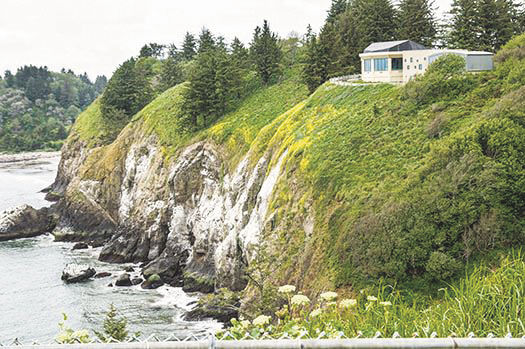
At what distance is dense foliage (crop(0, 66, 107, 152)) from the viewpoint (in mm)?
155250

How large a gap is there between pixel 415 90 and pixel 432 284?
18.6 metres

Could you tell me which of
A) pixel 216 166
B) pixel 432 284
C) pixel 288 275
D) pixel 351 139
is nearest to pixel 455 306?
pixel 432 284

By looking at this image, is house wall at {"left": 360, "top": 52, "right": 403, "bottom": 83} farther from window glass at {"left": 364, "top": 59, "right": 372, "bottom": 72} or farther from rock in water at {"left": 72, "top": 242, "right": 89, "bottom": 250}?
rock in water at {"left": 72, "top": 242, "right": 89, "bottom": 250}

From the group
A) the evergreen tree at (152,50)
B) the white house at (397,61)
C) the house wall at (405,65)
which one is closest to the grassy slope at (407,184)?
the house wall at (405,65)

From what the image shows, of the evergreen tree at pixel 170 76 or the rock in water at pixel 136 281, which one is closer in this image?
the rock in water at pixel 136 281

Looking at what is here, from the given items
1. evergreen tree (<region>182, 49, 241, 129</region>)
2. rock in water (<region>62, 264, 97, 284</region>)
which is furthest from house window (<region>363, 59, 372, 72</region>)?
rock in water (<region>62, 264, 97, 284</region>)

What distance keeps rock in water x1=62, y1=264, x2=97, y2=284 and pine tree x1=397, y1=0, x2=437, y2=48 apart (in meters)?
39.3

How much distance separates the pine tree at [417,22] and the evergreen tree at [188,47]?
190 ft

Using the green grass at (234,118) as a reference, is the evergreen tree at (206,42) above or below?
above

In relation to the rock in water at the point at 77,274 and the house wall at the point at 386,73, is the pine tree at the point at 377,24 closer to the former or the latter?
the house wall at the point at 386,73

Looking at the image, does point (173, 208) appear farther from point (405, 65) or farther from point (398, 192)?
point (398, 192)

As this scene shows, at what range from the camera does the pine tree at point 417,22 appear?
178 feet

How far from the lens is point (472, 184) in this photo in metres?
21.2

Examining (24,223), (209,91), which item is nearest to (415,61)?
(209,91)
